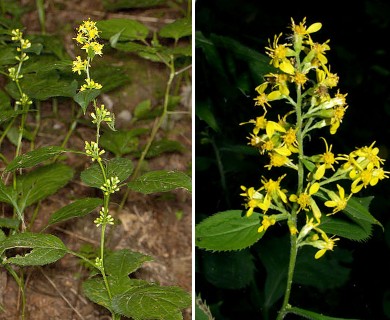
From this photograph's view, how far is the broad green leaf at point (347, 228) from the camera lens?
1162 millimetres

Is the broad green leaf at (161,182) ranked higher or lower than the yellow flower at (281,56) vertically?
lower

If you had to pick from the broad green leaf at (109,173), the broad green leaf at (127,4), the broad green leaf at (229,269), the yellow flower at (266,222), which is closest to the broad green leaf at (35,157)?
the broad green leaf at (109,173)

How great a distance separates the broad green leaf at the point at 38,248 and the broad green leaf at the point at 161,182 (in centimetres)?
15

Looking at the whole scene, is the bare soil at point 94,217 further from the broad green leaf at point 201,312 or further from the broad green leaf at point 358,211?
the broad green leaf at point 358,211

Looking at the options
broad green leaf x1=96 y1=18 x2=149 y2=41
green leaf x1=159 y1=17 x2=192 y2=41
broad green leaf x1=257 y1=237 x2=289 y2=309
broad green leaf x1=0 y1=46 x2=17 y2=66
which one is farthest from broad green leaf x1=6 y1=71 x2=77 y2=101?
broad green leaf x1=257 y1=237 x2=289 y2=309

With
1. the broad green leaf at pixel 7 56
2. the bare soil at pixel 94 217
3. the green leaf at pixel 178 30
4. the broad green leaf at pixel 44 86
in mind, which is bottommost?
the bare soil at pixel 94 217

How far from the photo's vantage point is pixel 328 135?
1968mm

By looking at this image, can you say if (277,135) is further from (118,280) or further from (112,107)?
(112,107)

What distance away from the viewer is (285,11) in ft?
8.40

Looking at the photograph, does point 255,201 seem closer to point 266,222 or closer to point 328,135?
point 266,222

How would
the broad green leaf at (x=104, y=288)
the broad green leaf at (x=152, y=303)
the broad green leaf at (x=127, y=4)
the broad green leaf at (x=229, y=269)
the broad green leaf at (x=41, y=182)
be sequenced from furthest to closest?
the broad green leaf at (x=127, y=4) → the broad green leaf at (x=229, y=269) → the broad green leaf at (x=41, y=182) → the broad green leaf at (x=104, y=288) → the broad green leaf at (x=152, y=303)

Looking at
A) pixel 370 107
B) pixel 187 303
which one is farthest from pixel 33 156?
pixel 370 107

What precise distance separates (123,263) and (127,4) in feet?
3.33

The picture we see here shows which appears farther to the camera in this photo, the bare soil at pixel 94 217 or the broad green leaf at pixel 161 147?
the broad green leaf at pixel 161 147
